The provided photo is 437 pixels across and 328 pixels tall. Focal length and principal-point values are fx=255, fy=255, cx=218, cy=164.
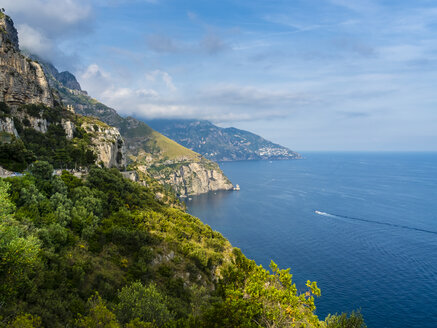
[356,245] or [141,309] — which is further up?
[141,309]

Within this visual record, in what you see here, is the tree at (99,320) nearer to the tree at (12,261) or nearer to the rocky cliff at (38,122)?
the tree at (12,261)

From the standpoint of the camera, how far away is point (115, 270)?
41469mm

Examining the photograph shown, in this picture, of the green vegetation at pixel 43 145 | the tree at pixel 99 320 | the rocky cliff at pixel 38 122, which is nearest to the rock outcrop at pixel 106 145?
the rocky cliff at pixel 38 122

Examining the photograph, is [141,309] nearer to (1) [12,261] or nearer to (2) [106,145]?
(1) [12,261]

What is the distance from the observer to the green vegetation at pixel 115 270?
873 inches

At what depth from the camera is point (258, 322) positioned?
71.9 ft

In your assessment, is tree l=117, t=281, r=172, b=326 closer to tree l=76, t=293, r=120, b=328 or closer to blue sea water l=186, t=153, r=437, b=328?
tree l=76, t=293, r=120, b=328

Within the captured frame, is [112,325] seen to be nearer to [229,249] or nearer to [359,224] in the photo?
[229,249]

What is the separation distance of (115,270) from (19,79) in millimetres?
81087

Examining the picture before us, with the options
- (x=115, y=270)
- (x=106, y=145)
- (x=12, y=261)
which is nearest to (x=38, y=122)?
(x=106, y=145)

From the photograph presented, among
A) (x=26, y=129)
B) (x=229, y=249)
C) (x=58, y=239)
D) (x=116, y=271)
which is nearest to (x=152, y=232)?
(x=116, y=271)

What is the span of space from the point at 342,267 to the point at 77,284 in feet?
302

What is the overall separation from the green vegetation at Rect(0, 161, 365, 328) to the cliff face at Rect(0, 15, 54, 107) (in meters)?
44.3

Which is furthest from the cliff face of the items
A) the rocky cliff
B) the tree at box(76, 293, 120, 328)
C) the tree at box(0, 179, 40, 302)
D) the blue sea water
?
the blue sea water
